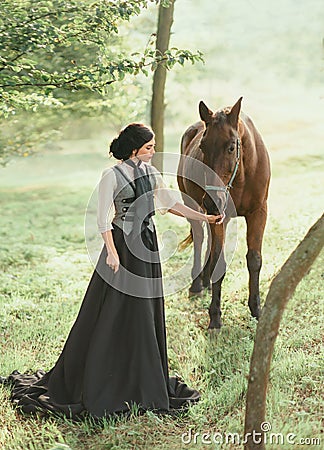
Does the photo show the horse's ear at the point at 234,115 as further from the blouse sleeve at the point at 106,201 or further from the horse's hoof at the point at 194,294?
the horse's hoof at the point at 194,294

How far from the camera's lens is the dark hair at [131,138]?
4340mm

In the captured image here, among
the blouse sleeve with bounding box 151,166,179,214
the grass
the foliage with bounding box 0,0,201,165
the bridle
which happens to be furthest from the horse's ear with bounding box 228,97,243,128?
the grass

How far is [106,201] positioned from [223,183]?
1.21 m

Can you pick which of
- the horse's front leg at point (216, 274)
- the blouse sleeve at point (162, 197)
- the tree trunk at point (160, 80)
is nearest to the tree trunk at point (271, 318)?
the blouse sleeve at point (162, 197)

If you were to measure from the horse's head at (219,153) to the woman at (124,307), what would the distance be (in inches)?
29.3

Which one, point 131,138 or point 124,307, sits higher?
point 131,138

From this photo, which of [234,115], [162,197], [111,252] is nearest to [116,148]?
[162,197]

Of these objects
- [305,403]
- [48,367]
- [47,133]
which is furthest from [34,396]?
[47,133]

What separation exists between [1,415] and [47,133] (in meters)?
10.9

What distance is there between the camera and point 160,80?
32.0 ft

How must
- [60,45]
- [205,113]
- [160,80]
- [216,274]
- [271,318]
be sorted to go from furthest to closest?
[160,80], [216,274], [60,45], [205,113], [271,318]

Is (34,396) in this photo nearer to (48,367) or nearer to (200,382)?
(48,367)

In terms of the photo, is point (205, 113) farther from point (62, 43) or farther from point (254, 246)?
point (254, 246)

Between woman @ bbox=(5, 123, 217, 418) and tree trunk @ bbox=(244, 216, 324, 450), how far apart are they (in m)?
1.22
